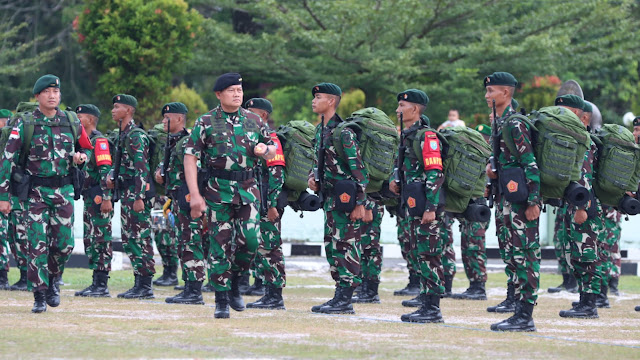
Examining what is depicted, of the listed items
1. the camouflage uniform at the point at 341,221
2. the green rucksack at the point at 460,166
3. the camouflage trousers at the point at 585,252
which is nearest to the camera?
the green rucksack at the point at 460,166

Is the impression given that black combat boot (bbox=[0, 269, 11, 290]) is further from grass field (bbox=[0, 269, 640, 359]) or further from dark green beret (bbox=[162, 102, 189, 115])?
dark green beret (bbox=[162, 102, 189, 115])

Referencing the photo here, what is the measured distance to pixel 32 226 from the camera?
29.8 ft

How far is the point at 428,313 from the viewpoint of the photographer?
29.2 ft

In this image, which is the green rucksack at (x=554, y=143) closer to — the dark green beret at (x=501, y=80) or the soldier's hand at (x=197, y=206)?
the dark green beret at (x=501, y=80)

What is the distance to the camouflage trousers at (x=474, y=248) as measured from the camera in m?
11.9

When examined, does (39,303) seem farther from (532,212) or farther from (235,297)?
(532,212)

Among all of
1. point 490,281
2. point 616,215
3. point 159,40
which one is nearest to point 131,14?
point 159,40

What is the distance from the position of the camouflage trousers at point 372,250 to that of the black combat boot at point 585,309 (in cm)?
223

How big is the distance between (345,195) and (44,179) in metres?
2.53

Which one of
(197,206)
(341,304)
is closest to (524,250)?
(341,304)

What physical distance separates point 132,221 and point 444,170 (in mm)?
3506

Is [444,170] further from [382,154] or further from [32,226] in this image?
[32,226]

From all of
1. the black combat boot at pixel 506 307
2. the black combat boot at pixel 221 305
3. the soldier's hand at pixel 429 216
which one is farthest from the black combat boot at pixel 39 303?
the black combat boot at pixel 506 307

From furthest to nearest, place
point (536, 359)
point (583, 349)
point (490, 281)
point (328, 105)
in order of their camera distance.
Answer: point (490, 281) < point (328, 105) < point (583, 349) < point (536, 359)
